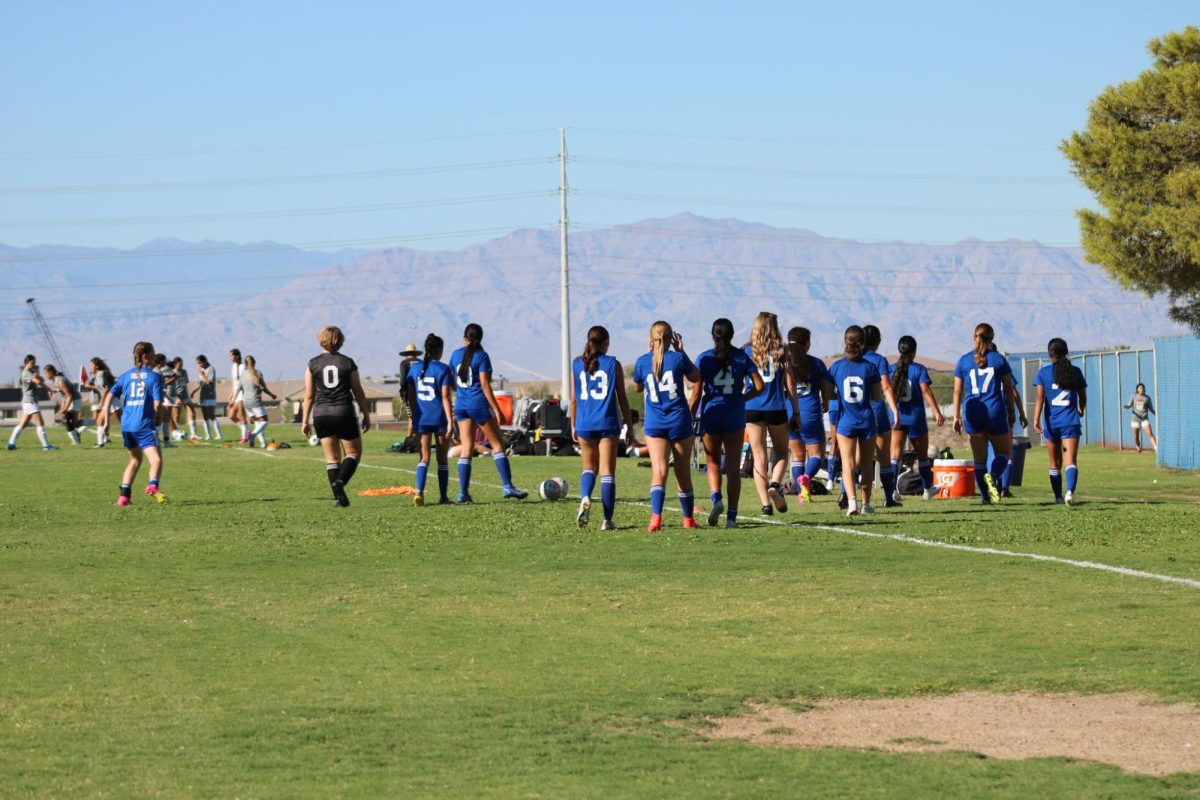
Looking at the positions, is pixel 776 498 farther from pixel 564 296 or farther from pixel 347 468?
pixel 564 296

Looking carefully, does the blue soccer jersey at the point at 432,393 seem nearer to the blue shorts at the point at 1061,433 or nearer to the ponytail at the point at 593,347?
the ponytail at the point at 593,347

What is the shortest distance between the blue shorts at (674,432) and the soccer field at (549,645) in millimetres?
914

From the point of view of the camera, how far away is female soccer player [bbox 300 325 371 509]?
2036 centimetres

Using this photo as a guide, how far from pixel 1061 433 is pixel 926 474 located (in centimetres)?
228

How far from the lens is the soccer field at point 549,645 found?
279 inches

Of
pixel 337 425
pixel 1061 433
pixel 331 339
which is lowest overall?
pixel 1061 433

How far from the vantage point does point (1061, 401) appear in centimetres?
2045

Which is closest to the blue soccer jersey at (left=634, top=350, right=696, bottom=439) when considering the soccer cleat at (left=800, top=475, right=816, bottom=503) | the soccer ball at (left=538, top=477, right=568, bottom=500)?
the soccer cleat at (left=800, top=475, right=816, bottom=503)

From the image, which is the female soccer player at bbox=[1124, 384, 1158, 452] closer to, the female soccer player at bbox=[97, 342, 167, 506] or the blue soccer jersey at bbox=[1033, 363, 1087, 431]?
the blue soccer jersey at bbox=[1033, 363, 1087, 431]

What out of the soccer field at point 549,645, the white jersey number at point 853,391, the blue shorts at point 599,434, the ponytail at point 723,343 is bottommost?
the soccer field at point 549,645

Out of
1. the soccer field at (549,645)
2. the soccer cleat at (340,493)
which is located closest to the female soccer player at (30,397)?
the soccer cleat at (340,493)

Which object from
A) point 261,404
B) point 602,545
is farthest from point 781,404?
point 261,404

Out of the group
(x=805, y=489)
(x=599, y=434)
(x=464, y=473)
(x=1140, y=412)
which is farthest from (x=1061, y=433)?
(x=1140, y=412)

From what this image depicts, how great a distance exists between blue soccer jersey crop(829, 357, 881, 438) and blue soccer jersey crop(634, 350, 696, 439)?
2.79 meters
